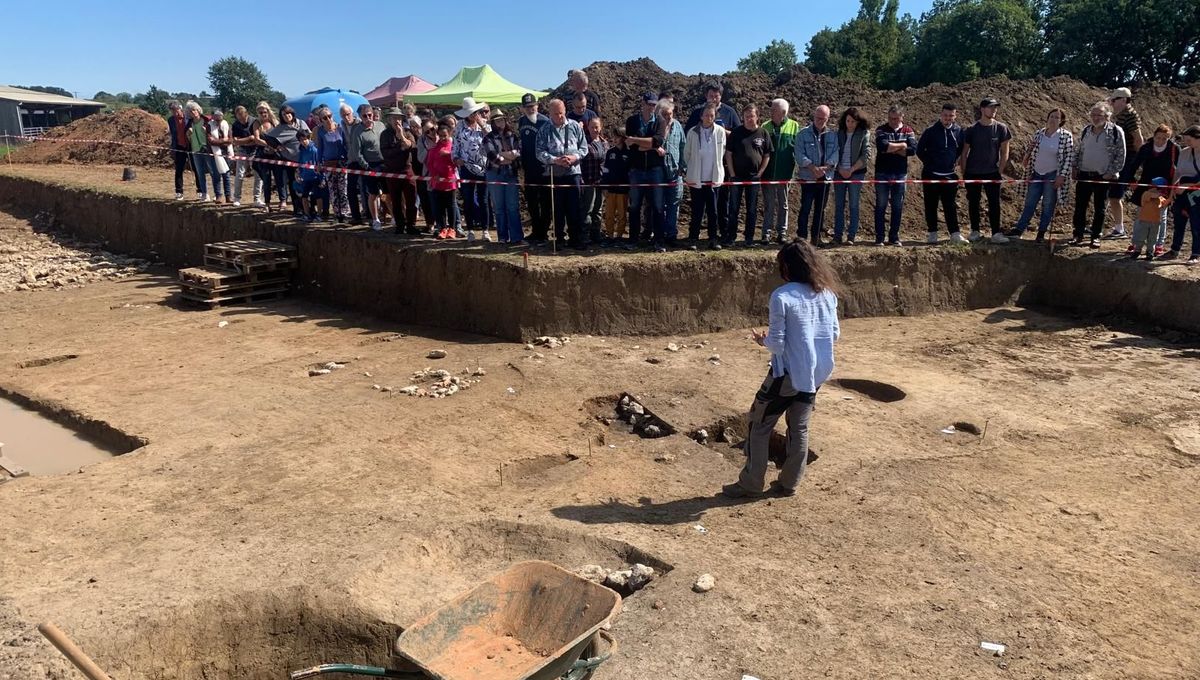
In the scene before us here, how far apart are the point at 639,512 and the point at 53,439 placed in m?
5.98

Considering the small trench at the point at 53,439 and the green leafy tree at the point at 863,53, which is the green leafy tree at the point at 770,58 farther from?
the small trench at the point at 53,439

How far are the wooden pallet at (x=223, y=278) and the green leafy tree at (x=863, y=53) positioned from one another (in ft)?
76.4

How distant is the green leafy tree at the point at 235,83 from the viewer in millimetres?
55250

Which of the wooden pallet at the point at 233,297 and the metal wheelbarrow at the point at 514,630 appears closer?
the metal wheelbarrow at the point at 514,630

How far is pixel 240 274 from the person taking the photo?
12.8 m

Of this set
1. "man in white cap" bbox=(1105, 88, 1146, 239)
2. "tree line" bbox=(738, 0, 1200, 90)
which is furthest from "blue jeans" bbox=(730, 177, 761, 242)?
"tree line" bbox=(738, 0, 1200, 90)

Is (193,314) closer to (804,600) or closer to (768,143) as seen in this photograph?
(768,143)

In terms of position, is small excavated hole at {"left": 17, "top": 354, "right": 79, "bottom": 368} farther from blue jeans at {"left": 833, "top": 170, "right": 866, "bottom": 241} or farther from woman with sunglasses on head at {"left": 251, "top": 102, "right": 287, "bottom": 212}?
blue jeans at {"left": 833, "top": 170, "right": 866, "bottom": 241}

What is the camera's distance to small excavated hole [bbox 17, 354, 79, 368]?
403 inches

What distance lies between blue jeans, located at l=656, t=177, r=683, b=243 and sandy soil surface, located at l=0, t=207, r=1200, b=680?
1.96m

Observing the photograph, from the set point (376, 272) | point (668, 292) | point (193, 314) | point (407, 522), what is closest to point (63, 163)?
point (193, 314)

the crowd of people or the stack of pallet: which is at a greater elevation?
the crowd of people

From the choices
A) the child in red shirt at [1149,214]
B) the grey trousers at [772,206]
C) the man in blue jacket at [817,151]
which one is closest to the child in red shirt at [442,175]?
the grey trousers at [772,206]

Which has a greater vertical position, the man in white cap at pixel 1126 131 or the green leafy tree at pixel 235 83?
the green leafy tree at pixel 235 83
